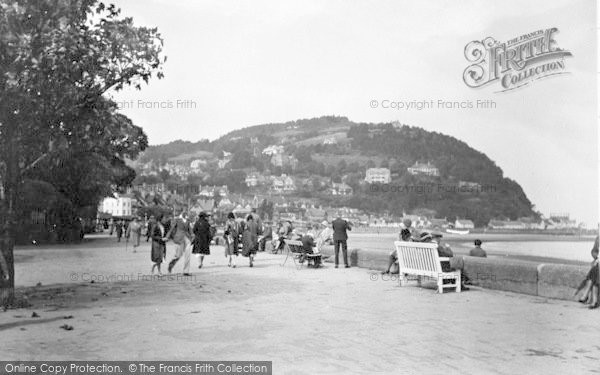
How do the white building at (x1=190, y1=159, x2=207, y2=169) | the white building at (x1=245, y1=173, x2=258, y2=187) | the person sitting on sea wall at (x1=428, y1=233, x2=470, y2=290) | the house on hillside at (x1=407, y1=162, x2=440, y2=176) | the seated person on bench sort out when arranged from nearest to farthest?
1. the person sitting on sea wall at (x1=428, y1=233, x2=470, y2=290)
2. the seated person on bench
3. the house on hillside at (x1=407, y1=162, x2=440, y2=176)
4. the white building at (x1=245, y1=173, x2=258, y2=187)
5. the white building at (x1=190, y1=159, x2=207, y2=169)

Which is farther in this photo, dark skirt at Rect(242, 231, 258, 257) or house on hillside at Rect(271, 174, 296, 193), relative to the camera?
house on hillside at Rect(271, 174, 296, 193)

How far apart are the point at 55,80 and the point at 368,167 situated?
149213mm

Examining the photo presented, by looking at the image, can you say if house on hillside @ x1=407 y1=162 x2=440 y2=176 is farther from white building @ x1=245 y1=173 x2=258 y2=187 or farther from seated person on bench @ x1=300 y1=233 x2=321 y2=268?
seated person on bench @ x1=300 y1=233 x2=321 y2=268

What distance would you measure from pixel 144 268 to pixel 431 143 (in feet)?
317

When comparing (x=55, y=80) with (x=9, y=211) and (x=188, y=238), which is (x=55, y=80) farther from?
(x=188, y=238)

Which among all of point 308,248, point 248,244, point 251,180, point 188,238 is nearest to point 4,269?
point 188,238

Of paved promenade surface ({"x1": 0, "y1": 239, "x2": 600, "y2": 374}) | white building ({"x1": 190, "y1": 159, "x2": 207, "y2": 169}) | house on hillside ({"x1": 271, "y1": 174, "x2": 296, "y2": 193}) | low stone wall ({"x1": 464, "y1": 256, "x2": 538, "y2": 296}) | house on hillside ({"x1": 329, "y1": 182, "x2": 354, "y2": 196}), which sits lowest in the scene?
paved promenade surface ({"x1": 0, "y1": 239, "x2": 600, "y2": 374})

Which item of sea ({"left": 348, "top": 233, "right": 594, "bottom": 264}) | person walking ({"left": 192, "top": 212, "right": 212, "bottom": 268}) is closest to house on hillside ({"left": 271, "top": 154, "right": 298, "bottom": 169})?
sea ({"left": 348, "top": 233, "right": 594, "bottom": 264})

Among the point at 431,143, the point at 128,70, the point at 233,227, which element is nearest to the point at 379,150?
the point at 431,143

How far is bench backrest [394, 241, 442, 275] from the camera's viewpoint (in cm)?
1165

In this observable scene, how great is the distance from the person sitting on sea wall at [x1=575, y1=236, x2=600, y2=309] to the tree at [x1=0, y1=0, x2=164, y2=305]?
6.88 m

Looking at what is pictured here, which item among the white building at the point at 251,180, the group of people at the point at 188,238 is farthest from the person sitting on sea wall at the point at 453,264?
the white building at the point at 251,180

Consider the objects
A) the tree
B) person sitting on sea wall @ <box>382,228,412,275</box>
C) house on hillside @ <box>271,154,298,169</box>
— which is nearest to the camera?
the tree

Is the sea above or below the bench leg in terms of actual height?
below
